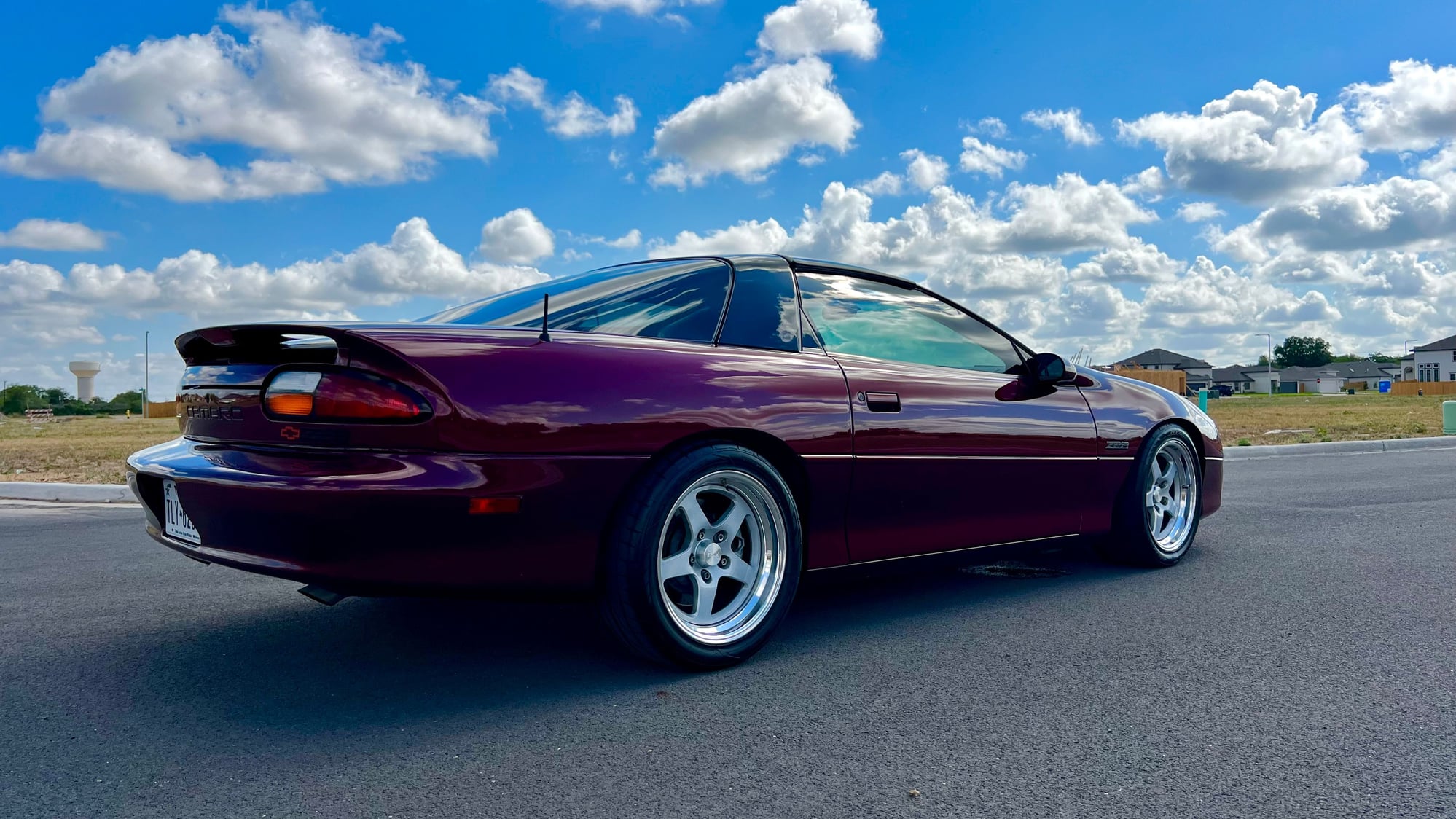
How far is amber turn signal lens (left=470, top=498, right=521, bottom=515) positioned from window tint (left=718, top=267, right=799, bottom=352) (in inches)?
37.2

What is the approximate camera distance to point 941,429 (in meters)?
3.81

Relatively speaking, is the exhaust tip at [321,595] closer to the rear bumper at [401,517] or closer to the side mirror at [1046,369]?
the rear bumper at [401,517]

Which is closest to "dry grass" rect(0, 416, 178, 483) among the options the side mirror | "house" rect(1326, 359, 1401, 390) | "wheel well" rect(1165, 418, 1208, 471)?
the side mirror

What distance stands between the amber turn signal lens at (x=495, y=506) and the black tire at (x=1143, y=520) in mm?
3033

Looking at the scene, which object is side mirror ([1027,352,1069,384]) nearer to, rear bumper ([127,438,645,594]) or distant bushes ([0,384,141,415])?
rear bumper ([127,438,645,594])

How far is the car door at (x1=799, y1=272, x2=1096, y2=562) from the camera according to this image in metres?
3.63

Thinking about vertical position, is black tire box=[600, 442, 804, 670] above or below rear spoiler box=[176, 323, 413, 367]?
below

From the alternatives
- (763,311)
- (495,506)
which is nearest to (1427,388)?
(763,311)

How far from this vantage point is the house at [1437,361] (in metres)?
111

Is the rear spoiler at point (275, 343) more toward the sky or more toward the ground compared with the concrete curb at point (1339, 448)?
more toward the sky

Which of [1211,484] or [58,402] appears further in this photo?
[58,402]

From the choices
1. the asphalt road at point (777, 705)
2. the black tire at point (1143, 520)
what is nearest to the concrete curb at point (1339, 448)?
the black tire at point (1143, 520)

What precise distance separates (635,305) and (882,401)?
0.92 metres

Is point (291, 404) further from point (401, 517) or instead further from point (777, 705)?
point (777, 705)
